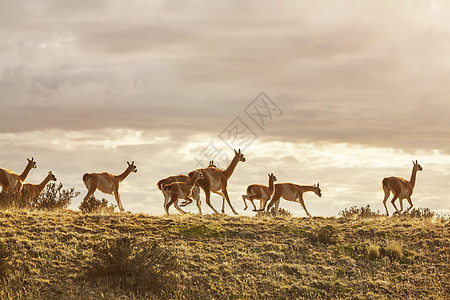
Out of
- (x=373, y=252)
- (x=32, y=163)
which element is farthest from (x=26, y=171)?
(x=373, y=252)

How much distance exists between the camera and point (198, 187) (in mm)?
24750

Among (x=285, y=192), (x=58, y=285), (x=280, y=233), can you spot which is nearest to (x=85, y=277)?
(x=58, y=285)

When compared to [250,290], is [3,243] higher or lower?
higher

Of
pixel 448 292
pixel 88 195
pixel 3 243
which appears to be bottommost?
pixel 448 292

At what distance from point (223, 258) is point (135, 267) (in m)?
2.82

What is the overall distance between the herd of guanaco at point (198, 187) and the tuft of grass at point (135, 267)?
751 centimetres

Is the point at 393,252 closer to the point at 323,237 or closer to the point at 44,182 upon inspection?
the point at 323,237

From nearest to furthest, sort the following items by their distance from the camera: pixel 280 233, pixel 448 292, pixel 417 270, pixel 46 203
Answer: pixel 448 292 < pixel 417 270 < pixel 280 233 < pixel 46 203

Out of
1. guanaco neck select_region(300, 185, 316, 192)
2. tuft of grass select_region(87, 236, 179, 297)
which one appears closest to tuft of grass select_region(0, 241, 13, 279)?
tuft of grass select_region(87, 236, 179, 297)

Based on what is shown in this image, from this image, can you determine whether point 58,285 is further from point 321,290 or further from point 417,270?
point 417,270

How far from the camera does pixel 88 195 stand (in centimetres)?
2592

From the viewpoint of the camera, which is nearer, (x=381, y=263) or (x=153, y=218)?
(x=381, y=263)

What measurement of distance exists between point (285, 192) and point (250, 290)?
12743 mm

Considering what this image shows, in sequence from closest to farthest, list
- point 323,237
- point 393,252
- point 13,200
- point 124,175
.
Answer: point 393,252, point 323,237, point 13,200, point 124,175
